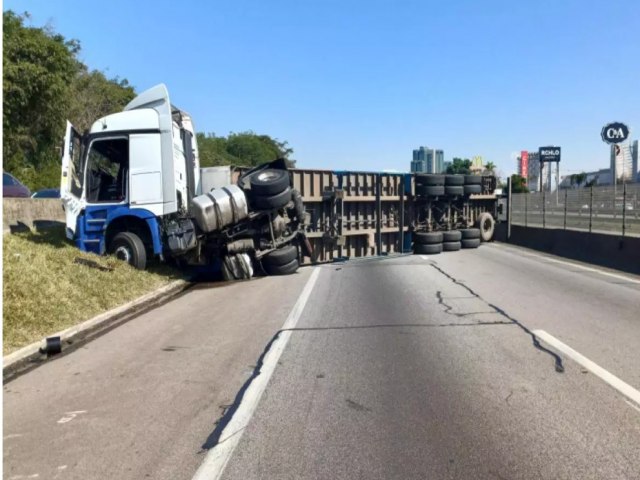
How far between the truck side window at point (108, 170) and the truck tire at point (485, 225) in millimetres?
12195

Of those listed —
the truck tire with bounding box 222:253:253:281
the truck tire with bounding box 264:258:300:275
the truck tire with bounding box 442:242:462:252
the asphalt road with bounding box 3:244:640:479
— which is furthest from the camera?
the truck tire with bounding box 442:242:462:252

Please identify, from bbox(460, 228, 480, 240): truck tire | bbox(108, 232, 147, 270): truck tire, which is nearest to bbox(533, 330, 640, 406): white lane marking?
bbox(108, 232, 147, 270): truck tire

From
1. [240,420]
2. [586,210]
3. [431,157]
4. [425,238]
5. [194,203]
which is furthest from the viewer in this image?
[431,157]

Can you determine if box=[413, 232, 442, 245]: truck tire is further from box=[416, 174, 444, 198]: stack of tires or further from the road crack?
the road crack

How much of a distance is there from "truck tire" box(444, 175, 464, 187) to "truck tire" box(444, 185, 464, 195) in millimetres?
73

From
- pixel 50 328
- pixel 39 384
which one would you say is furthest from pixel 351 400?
pixel 50 328

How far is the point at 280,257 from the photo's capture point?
47.1 ft

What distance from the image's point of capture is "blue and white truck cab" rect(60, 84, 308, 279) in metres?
12.5

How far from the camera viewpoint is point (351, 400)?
5.38 m

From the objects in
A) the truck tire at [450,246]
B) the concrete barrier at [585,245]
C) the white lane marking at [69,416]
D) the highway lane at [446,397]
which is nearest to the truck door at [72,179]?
the highway lane at [446,397]

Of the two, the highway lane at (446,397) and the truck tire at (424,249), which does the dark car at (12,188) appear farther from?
the highway lane at (446,397)

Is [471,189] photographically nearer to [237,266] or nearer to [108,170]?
[237,266]

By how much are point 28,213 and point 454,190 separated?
507 inches

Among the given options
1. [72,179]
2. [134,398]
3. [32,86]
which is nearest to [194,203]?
[72,179]
